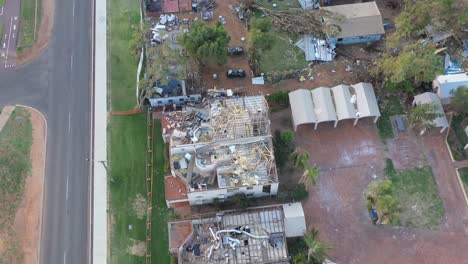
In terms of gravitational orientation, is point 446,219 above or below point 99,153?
below

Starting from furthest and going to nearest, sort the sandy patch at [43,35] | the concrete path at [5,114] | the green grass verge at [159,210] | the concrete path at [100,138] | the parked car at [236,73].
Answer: the sandy patch at [43,35] → the parked car at [236,73] → the concrete path at [5,114] → the concrete path at [100,138] → the green grass verge at [159,210]

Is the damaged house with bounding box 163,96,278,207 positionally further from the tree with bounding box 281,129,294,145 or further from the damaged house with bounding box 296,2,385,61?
the damaged house with bounding box 296,2,385,61

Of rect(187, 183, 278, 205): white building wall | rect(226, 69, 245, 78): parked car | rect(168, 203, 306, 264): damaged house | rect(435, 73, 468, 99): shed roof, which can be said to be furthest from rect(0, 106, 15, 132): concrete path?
rect(435, 73, 468, 99): shed roof

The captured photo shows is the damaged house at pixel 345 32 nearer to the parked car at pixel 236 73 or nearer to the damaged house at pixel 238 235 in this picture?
the parked car at pixel 236 73

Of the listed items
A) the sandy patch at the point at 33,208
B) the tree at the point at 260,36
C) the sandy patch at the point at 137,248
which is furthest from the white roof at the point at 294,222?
the sandy patch at the point at 33,208

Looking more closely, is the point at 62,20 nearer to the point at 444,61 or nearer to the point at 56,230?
the point at 56,230

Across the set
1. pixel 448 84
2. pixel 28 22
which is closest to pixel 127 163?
pixel 28 22

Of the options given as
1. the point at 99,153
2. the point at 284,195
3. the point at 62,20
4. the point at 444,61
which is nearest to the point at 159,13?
the point at 62,20

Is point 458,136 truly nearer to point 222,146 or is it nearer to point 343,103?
point 343,103
